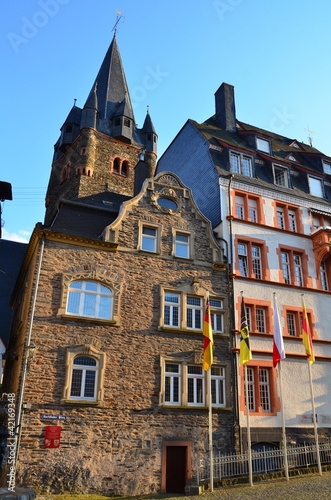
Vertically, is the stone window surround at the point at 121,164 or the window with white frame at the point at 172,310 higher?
the stone window surround at the point at 121,164

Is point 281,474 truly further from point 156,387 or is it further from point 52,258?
point 52,258

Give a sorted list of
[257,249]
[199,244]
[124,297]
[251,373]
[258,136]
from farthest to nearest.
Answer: [258,136], [257,249], [199,244], [251,373], [124,297]

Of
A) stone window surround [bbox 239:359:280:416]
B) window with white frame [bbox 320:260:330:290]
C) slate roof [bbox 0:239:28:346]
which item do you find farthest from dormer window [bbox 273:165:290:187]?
slate roof [bbox 0:239:28:346]

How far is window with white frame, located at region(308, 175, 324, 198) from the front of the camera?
28.1 meters

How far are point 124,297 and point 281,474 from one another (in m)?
9.36

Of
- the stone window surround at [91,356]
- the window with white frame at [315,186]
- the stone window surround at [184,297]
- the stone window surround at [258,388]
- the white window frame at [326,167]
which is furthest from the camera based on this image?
the white window frame at [326,167]

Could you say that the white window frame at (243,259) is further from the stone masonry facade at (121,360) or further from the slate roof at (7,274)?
the slate roof at (7,274)

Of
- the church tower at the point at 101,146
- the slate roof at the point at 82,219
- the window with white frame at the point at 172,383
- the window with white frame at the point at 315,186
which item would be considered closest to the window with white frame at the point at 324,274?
the window with white frame at the point at 315,186

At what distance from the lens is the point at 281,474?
17.8 meters

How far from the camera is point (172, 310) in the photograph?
66.8 feet

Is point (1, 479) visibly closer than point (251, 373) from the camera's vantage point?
Yes


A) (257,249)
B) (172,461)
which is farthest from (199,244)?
(172,461)

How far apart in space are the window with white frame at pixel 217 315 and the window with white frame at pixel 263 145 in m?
11.8

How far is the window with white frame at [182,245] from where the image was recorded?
21812 mm
